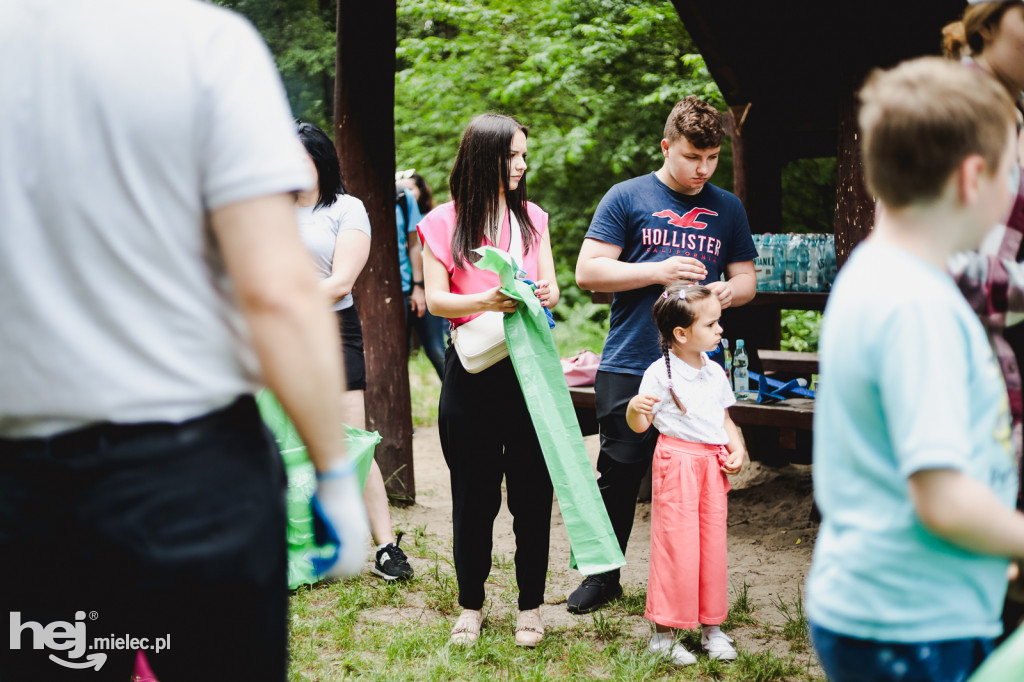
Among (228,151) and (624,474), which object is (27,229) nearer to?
(228,151)

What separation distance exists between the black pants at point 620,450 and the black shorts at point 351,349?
114 cm

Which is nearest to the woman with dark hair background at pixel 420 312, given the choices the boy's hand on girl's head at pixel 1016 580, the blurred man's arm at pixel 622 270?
the blurred man's arm at pixel 622 270

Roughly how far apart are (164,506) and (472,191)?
7.41ft

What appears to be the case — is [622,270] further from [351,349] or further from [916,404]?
[916,404]

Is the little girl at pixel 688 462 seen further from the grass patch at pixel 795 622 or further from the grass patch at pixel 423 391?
the grass patch at pixel 423 391

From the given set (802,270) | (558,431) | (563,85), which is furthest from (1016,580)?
(563,85)

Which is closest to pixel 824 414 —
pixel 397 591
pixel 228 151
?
pixel 228 151

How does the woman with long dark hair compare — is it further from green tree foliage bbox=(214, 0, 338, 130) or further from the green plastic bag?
green tree foliage bbox=(214, 0, 338, 130)

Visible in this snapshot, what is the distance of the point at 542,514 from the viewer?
3436 millimetres

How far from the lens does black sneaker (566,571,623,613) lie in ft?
12.4

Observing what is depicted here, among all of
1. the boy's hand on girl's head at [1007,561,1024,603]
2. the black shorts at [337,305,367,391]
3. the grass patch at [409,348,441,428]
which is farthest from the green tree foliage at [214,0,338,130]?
the boy's hand on girl's head at [1007,561,1024,603]

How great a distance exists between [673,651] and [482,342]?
4.29ft

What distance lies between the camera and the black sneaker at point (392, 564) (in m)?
4.18

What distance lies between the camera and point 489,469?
339 cm
